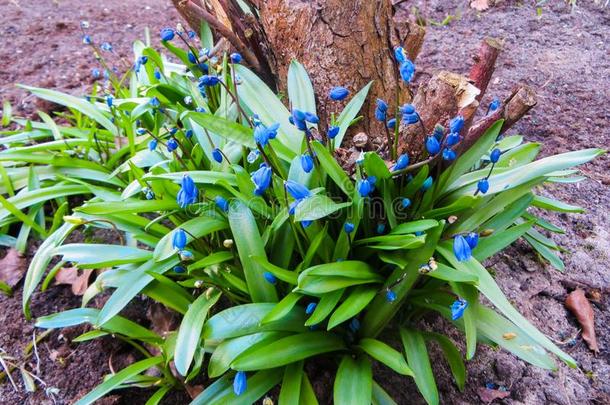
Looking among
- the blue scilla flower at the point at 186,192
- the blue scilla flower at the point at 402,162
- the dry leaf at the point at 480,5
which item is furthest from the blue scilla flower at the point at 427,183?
the dry leaf at the point at 480,5

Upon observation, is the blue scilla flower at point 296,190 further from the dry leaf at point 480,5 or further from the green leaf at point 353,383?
the dry leaf at point 480,5

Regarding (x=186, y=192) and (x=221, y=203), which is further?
(x=221, y=203)

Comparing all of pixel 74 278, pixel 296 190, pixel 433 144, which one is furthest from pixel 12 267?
pixel 433 144

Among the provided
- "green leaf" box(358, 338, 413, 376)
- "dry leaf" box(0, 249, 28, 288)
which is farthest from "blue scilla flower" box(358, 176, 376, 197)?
"dry leaf" box(0, 249, 28, 288)

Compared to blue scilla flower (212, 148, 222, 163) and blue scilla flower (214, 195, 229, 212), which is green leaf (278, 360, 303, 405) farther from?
blue scilla flower (212, 148, 222, 163)

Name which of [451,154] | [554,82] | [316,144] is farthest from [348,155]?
[554,82]

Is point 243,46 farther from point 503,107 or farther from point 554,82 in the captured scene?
point 554,82

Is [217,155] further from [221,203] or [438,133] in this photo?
[438,133]
